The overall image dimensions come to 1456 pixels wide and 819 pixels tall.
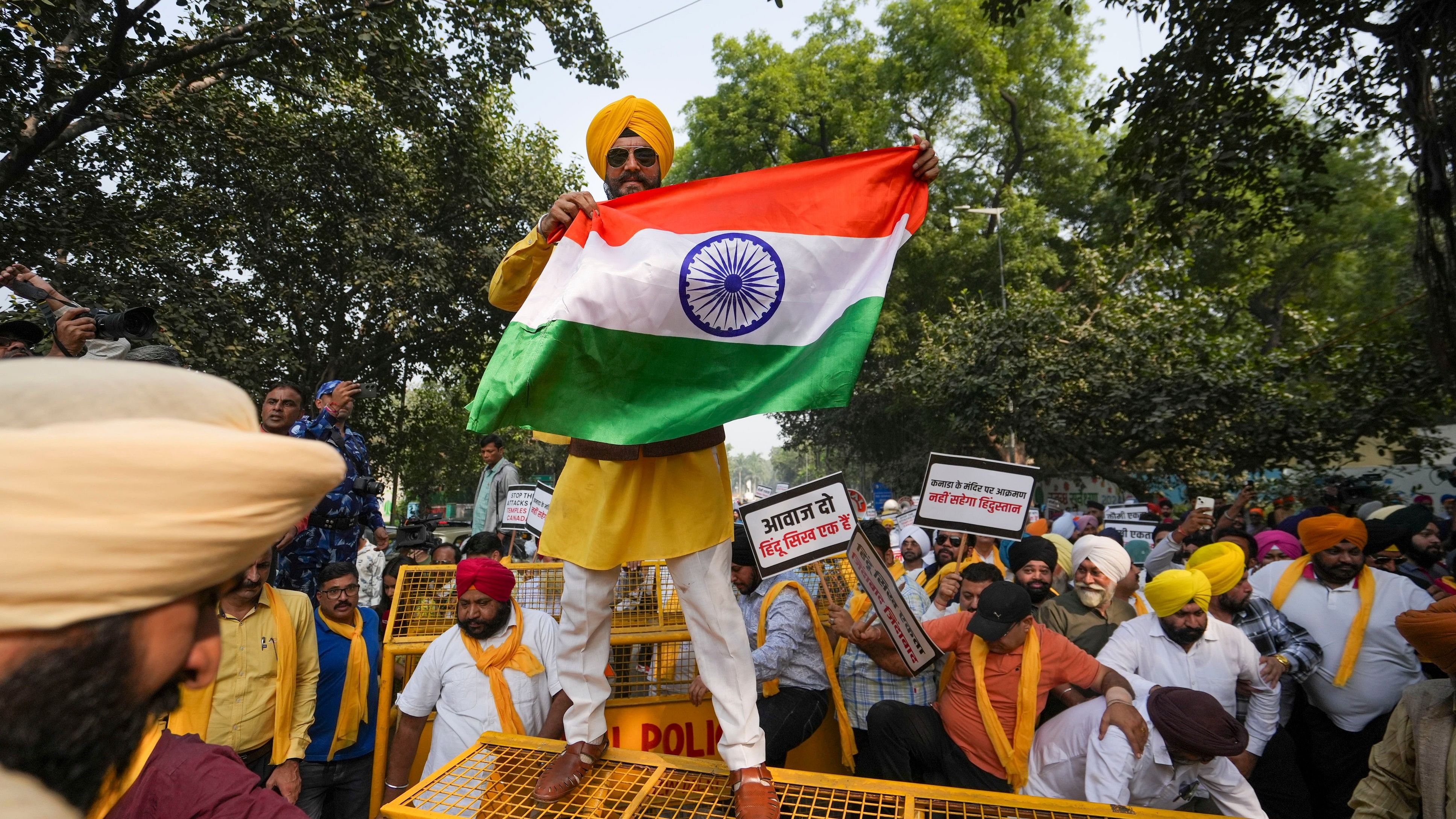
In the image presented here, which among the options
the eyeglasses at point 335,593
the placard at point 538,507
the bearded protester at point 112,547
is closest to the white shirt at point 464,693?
the eyeglasses at point 335,593

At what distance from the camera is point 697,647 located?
9.55ft

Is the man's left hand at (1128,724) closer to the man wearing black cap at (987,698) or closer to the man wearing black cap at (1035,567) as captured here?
the man wearing black cap at (987,698)

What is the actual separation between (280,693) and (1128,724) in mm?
3657

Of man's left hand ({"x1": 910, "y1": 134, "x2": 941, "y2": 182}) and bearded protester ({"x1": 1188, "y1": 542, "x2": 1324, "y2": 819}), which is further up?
man's left hand ({"x1": 910, "y1": 134, "x2": 941, "y2": 182})

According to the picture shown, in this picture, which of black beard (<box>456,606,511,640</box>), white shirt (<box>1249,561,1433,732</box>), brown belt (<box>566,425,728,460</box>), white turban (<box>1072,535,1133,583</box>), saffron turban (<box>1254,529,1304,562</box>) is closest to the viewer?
brown belt (<box>566,425,728,460</box>)

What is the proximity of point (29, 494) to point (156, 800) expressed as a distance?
1.21 meters

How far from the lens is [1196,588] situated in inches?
159

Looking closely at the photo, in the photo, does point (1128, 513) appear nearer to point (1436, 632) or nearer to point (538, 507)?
point (538, 507)

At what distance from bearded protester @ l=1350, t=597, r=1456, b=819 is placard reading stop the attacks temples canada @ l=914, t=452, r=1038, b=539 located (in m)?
2.72

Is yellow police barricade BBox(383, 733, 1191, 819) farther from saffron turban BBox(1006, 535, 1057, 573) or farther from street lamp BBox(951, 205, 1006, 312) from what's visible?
street lamp BBox(951, 205, 1006, 312)

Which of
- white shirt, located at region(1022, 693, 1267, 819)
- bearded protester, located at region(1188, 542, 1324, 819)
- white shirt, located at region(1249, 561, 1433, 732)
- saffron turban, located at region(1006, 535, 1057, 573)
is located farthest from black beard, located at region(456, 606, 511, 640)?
white shirt, located at region(1249, 561, 1433, 732)

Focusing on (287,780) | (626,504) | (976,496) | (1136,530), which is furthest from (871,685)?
(1136,530)

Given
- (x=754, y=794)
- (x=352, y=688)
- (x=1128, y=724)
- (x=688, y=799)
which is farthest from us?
(x=352, y=688)

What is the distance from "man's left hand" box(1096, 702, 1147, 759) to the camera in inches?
128
